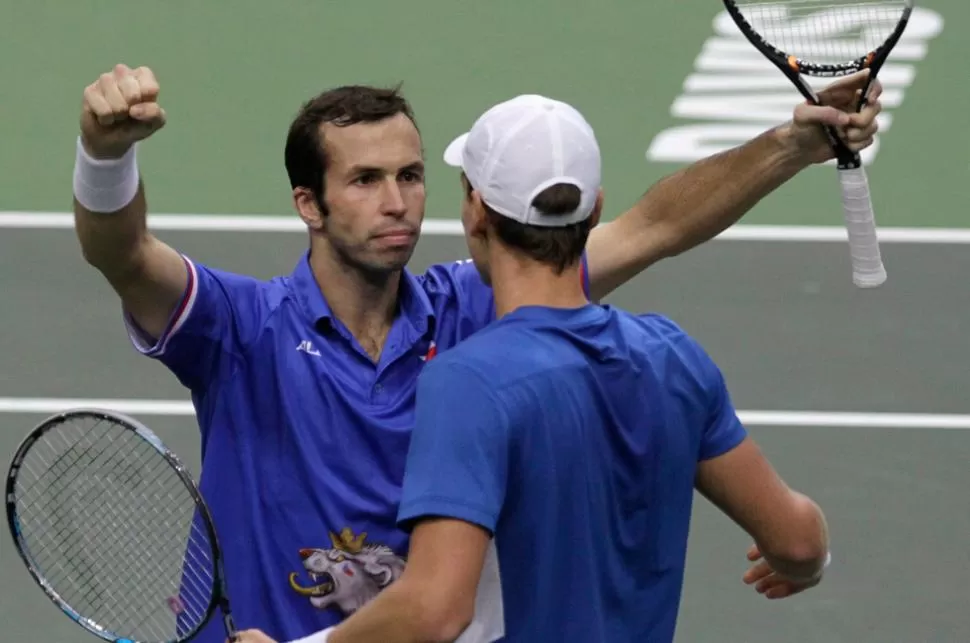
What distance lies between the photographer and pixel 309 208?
4926mm

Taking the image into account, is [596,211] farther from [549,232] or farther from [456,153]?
[456,153]

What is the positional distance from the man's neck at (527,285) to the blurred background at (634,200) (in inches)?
144

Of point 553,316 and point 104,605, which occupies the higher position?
point 553,316

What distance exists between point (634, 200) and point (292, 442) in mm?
6924

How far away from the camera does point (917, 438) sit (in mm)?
8922

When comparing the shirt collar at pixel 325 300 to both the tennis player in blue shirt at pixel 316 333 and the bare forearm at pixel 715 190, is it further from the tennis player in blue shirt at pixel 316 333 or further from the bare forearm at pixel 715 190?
the bare forearm at pixel 715 190

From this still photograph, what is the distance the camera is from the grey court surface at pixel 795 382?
7.65m

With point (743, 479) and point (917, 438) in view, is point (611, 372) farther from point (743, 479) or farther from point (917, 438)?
point (917, 438)

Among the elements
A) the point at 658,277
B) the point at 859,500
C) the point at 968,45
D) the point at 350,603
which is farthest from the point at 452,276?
the point at 968,45

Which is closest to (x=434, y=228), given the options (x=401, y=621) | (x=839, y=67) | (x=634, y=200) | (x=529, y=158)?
(x=634, y=200)

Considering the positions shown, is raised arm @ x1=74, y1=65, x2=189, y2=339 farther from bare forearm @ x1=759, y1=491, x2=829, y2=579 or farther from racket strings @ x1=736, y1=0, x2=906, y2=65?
racket strings @ x1=736, y1=0, x2=906, y2=65

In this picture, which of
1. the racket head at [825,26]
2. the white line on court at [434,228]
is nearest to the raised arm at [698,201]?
the racket head at [825,26]

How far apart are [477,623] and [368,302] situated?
3.68 ft

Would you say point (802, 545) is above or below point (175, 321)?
below
